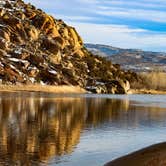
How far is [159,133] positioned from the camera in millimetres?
56188

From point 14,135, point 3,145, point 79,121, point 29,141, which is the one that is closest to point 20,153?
point 3,145

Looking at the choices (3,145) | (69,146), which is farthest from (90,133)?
(3,145)

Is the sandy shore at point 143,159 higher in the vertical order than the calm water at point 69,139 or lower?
higher

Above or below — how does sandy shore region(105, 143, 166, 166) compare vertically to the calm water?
above

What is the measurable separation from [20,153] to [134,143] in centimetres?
1332

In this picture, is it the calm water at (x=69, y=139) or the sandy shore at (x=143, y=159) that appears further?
the calm water at (x=69, y=139)

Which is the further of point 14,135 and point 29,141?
point 14,135

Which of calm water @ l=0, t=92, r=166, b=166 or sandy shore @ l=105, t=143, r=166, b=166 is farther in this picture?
calm water @ l=0, t=92, r=166, b=166

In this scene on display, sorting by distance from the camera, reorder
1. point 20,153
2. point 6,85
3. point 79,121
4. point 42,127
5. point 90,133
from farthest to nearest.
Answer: point 6,85, point 79,121, point 42,127, point 90,133, point 20,153

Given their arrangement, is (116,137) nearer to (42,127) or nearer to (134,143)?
(134,143)

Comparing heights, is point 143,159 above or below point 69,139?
above

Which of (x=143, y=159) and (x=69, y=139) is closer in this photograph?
(x=143, y=159)

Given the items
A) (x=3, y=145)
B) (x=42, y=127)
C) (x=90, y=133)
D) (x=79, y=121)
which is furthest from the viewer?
(x=79, y=121)

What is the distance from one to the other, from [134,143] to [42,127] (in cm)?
1413
